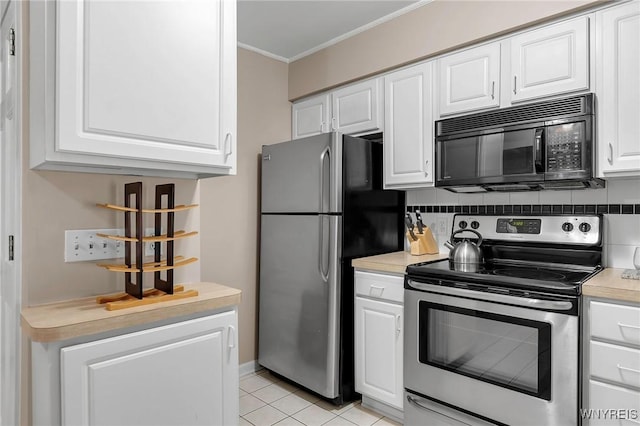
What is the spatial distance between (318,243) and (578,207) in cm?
147

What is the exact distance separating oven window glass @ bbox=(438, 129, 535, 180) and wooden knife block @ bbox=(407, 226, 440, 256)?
0.46 metres

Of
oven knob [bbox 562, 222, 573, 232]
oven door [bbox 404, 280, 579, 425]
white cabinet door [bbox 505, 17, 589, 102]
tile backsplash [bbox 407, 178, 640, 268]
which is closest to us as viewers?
oven door [bbox 404, 280, 579, 425]

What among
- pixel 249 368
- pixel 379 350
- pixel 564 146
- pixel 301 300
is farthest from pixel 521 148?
pixel 249 368

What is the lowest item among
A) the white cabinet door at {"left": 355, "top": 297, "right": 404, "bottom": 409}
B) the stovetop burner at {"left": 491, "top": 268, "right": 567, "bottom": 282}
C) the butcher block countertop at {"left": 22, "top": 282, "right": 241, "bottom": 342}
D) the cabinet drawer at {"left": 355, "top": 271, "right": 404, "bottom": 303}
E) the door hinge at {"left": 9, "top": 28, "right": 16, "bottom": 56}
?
the white cabinet door at {"left": 355, "top": 297, "right": 404, "bottom": 409}

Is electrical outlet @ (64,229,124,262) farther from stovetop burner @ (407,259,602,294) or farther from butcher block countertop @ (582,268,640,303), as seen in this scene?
butcher block countertop @ (582,268,640,303)

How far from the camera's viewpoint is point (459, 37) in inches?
92.5

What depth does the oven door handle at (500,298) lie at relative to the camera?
5.61 ft

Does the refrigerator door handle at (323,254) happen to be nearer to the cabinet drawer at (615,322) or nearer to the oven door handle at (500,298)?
the oven door handle at (500,298)

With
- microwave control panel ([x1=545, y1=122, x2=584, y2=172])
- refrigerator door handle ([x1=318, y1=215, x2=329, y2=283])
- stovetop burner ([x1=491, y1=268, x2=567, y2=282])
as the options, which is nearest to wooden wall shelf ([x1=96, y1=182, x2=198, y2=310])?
refrigerator door handle ([x1=318, y1=215, x2=329, y2=283])

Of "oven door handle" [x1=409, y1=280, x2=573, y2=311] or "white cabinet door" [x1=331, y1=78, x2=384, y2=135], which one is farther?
"white cabinet door" [x1=331, y1=78, x2=384, y2=135]

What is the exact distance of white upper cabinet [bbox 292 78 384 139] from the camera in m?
2.81

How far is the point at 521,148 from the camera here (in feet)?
6.85

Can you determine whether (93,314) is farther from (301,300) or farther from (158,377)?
(301,300)

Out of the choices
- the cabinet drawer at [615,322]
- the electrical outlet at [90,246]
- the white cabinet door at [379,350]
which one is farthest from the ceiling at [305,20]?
the cabinet drawer at [615,322]
